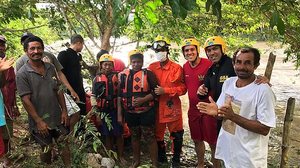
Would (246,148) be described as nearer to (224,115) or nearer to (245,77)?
(224,115)

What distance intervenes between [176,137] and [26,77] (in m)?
2.42

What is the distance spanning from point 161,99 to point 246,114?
2403mm

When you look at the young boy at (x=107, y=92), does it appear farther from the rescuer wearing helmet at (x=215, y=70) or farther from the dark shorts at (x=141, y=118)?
the rescuer wearing helmet at (x=215, y=70)

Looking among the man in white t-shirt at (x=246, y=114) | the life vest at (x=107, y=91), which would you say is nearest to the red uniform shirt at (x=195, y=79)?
the life vest at (x=107, y=91)

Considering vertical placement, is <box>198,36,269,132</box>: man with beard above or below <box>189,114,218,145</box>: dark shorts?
above

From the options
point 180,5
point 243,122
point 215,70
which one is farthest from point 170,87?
point 180,5

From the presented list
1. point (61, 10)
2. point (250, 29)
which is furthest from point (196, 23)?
point (61, 10)

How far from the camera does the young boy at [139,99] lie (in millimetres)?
4953

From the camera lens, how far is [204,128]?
189 inches

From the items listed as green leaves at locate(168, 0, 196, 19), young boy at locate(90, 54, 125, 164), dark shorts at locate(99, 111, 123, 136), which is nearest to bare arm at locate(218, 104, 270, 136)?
green leaves at locate(168, 0, 196, 19)

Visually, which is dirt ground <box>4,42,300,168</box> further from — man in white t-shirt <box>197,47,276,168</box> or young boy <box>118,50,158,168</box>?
man in white t-shirt <box>197,47,276,168</box>

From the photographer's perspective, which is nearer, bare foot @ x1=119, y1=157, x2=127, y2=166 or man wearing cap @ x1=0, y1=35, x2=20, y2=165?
man wearing cap @ x1=0, y1=35, x2=20, y2=165

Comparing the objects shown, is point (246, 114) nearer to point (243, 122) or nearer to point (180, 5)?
point (243, 122)

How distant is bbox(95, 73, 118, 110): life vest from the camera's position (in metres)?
5.29
